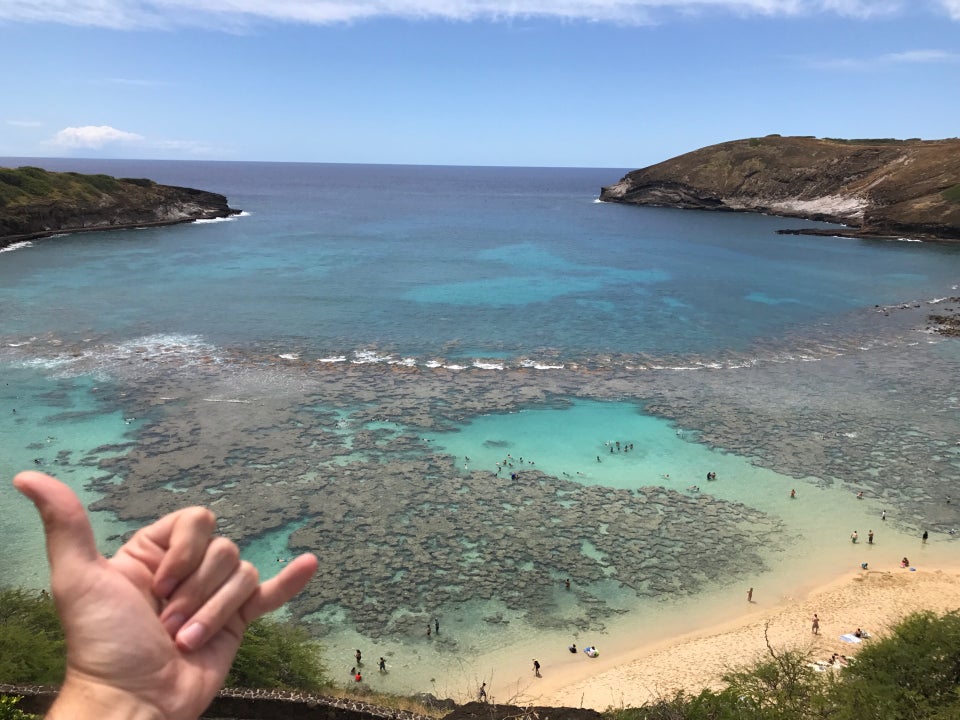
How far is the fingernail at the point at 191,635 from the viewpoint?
12.7ft

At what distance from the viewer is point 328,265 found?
95.8 metres

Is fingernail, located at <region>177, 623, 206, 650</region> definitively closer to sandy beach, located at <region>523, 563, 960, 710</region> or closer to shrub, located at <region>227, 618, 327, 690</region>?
shrub, located at <region>227, 618, 327, 690</region>

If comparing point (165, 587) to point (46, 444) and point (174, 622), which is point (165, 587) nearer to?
point (174, 622)

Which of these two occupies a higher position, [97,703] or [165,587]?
[165,587]

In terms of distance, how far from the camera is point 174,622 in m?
3.94

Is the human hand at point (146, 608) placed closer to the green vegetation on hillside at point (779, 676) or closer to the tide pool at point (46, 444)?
the green vegetation on hillside at point (779, 676)

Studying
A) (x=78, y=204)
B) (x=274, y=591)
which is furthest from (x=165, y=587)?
(x=78, y=204)

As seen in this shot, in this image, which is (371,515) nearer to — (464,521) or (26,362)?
(464,521)

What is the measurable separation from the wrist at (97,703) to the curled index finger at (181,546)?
0.54 meters

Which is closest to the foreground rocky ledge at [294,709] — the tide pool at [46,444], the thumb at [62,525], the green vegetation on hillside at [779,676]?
the green vegetation on hillside at [779,676]

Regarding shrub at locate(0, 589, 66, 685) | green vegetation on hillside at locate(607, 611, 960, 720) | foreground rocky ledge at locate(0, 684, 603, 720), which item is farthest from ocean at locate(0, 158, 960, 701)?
green vegetation on hillside at locate(607, 611, 960, 720)

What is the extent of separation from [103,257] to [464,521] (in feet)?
276

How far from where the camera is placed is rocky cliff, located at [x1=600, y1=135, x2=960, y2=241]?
126m

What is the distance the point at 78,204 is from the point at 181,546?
438 ft
